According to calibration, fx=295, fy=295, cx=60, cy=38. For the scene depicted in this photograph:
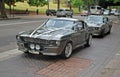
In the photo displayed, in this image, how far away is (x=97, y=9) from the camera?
71.5 m

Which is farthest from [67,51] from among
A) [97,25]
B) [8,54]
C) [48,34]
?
[97,25]

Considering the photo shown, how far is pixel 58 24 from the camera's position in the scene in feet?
39.2

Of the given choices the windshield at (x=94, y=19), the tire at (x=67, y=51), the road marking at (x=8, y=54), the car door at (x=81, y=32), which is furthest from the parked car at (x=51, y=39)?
the windshield at (x=94, y=19)

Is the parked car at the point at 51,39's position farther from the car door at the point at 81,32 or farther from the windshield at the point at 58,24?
the car door at the point at 81,32

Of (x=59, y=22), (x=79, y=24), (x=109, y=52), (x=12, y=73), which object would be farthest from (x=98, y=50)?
(x=12, y=73)

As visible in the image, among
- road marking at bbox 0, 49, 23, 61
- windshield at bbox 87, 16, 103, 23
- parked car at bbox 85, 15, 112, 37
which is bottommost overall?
road marking at bbox 0, 49, 23, 61

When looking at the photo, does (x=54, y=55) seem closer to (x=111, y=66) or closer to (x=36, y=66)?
(x=36, y=66)

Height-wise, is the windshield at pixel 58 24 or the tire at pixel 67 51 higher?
the windshield at pixel 58 24

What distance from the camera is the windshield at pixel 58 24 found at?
11766 mm

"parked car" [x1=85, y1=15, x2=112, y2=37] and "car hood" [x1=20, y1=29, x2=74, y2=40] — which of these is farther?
"parked car" [x1=85, y1=15, x2=112, y2=37]

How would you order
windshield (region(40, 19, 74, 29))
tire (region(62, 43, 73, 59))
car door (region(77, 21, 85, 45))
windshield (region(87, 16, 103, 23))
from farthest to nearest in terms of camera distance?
windshield (region(87, 16, 103, 23))
car door (region(77, 21, 85, 45))
windshield (region(40, 19, 74, 29))
tire (region(62, 43, 73, 59))

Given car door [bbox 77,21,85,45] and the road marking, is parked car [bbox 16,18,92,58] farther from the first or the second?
the road marking

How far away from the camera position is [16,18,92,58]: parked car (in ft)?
32.5

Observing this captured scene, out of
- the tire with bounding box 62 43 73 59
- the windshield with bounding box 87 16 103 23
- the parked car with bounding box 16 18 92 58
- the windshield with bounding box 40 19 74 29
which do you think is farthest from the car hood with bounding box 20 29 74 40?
the windshield with bounding box 87 16 103 23
